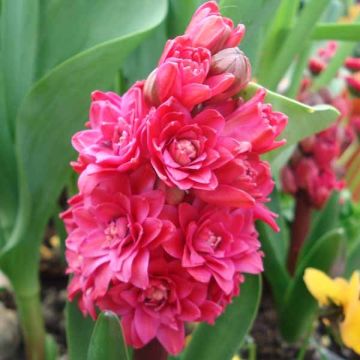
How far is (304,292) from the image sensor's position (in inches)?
26.7

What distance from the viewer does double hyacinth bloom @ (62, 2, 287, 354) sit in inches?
13.7

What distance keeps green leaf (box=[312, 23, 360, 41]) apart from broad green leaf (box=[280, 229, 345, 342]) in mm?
185

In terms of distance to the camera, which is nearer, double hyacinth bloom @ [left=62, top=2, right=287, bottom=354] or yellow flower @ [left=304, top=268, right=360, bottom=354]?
double hyacinth bloom @ [left=62, top=2, right=287, bottom=354]

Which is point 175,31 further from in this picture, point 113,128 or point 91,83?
point 113,128

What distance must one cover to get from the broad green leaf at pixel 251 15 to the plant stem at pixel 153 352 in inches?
9.3

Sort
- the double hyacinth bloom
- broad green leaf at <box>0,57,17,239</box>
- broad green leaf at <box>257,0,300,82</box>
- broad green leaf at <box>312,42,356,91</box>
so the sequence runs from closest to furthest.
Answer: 1. the double hyacinth bloom
2. broad green leaf at <box>0,57,17,239</box>
3. broad green leaf at <box>257,0,300,82</box>
4. broad green leaf at <box>312,42,356,91</box>

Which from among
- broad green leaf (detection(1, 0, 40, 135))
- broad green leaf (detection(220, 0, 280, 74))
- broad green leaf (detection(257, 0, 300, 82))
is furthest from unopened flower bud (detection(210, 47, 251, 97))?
broad green leaf (detection(257, 0, 300, 82))

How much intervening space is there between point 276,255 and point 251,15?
1.01 ft

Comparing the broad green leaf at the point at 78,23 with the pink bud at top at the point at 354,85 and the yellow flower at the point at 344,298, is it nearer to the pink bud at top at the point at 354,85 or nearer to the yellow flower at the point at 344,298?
the yellow flower at the point at 344,298

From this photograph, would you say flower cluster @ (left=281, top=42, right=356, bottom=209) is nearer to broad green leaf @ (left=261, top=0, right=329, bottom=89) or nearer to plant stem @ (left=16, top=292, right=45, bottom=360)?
broad green leaf @ (left=261, top=0, right=329, bottom=89)

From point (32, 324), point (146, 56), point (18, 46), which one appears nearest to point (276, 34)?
point (146, 56)

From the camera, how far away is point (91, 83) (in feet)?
1.69

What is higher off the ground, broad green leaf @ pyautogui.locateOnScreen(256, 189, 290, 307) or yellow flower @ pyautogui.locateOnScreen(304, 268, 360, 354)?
yellow flower @ pyautogui.locateOnScreen(304, 268, 360, 354)

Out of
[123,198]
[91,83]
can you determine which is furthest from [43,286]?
[123,198]
